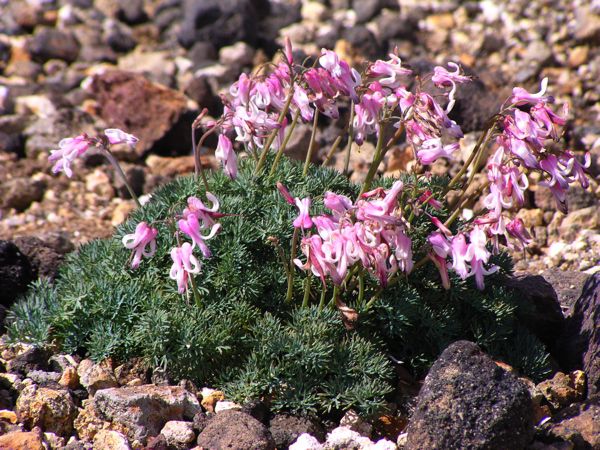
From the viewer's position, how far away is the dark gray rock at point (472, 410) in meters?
3.76

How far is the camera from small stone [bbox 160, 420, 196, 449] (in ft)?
13.5

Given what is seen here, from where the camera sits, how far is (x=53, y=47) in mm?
9820

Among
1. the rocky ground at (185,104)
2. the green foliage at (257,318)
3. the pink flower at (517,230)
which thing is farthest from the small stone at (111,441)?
the pink flower at (517,230)

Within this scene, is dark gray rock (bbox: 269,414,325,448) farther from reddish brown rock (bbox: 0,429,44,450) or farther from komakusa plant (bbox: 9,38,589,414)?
reddish brown rock (bbox: 0,429,44,450)

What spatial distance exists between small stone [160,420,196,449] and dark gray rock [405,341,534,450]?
104 cm

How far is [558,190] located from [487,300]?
3.01 feet

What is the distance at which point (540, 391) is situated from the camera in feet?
15.0

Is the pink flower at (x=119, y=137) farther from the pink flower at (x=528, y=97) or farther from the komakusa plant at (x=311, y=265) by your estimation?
the pink flower at (x=528, y=97)

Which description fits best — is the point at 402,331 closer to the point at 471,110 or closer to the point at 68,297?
the point at 68,297

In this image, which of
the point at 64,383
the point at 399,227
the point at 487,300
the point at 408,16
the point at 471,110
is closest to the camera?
the point at 399,227

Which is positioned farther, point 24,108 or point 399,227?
point 24,108

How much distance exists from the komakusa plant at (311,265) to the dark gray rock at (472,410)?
40cm

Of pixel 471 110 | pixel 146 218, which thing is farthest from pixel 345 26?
pixel 146 218

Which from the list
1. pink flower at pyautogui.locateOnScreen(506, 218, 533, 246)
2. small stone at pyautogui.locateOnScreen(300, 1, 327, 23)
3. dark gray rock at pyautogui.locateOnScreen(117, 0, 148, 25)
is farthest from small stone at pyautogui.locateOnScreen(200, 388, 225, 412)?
dark gray rock at pyautogui.locateOnScreen(117, 0, 148, 25)
